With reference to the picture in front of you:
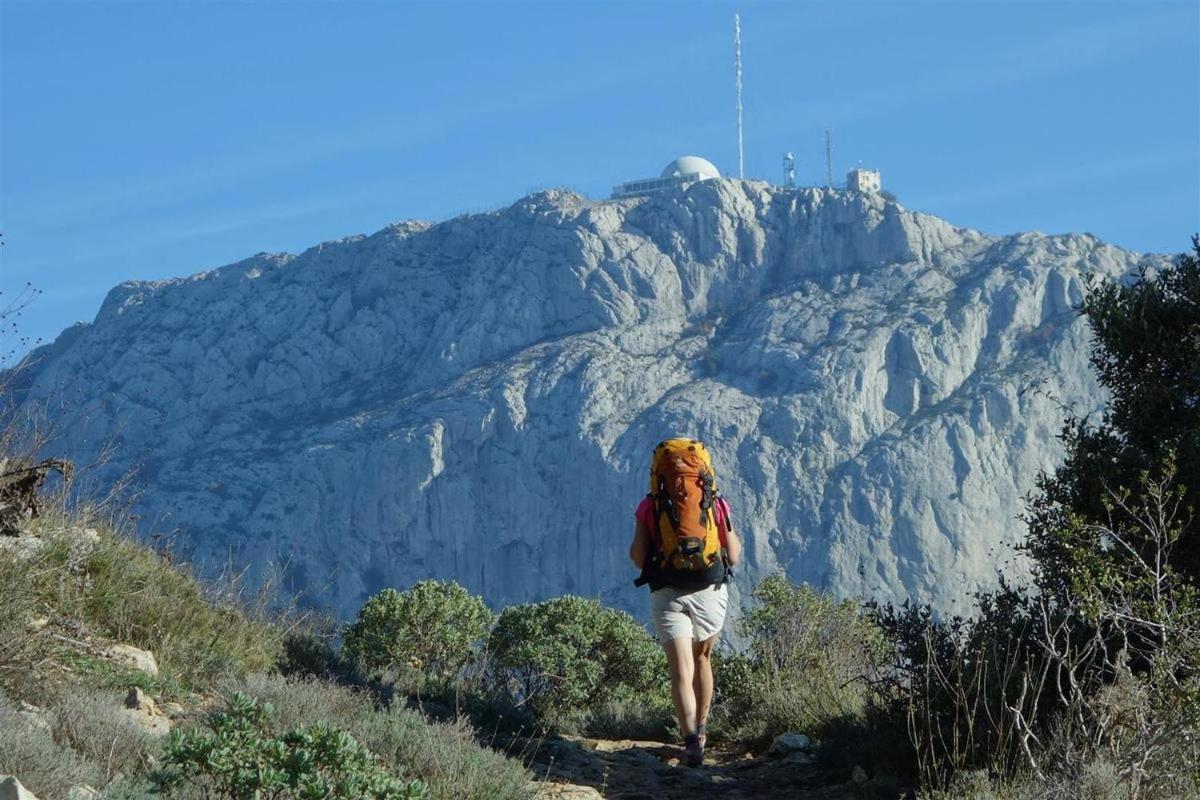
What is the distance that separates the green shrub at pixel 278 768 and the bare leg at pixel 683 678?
11.0 ft

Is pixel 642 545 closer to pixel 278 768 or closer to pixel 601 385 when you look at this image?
pixel 278 768

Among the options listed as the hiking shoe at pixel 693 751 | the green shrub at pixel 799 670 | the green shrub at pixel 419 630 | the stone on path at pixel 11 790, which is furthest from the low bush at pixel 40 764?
the green shrub at pixel 419 630

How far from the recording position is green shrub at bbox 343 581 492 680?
11.8 metres

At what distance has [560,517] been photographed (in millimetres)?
149250

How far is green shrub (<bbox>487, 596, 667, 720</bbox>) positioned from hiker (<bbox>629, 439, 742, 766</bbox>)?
145 inches

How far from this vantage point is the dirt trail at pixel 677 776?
297 inches

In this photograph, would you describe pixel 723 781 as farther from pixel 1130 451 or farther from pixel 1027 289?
pixel 1027 289

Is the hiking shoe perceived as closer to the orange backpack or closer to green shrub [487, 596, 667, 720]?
the orange backpack

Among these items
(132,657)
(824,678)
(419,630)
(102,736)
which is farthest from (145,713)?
(419,630)

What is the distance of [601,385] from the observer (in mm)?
146875

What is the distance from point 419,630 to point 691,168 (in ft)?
547

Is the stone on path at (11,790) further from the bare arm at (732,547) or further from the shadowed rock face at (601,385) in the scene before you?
the shadowed rock face at (601,385)

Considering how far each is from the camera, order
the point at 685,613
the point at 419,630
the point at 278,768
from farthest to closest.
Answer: the point at 419,630
the point at 685,613
the point at 278,768

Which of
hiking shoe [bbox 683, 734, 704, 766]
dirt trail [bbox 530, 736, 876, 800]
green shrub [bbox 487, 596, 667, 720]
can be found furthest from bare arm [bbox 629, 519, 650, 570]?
green shrub [bbox 487, 596, 667, 720]
